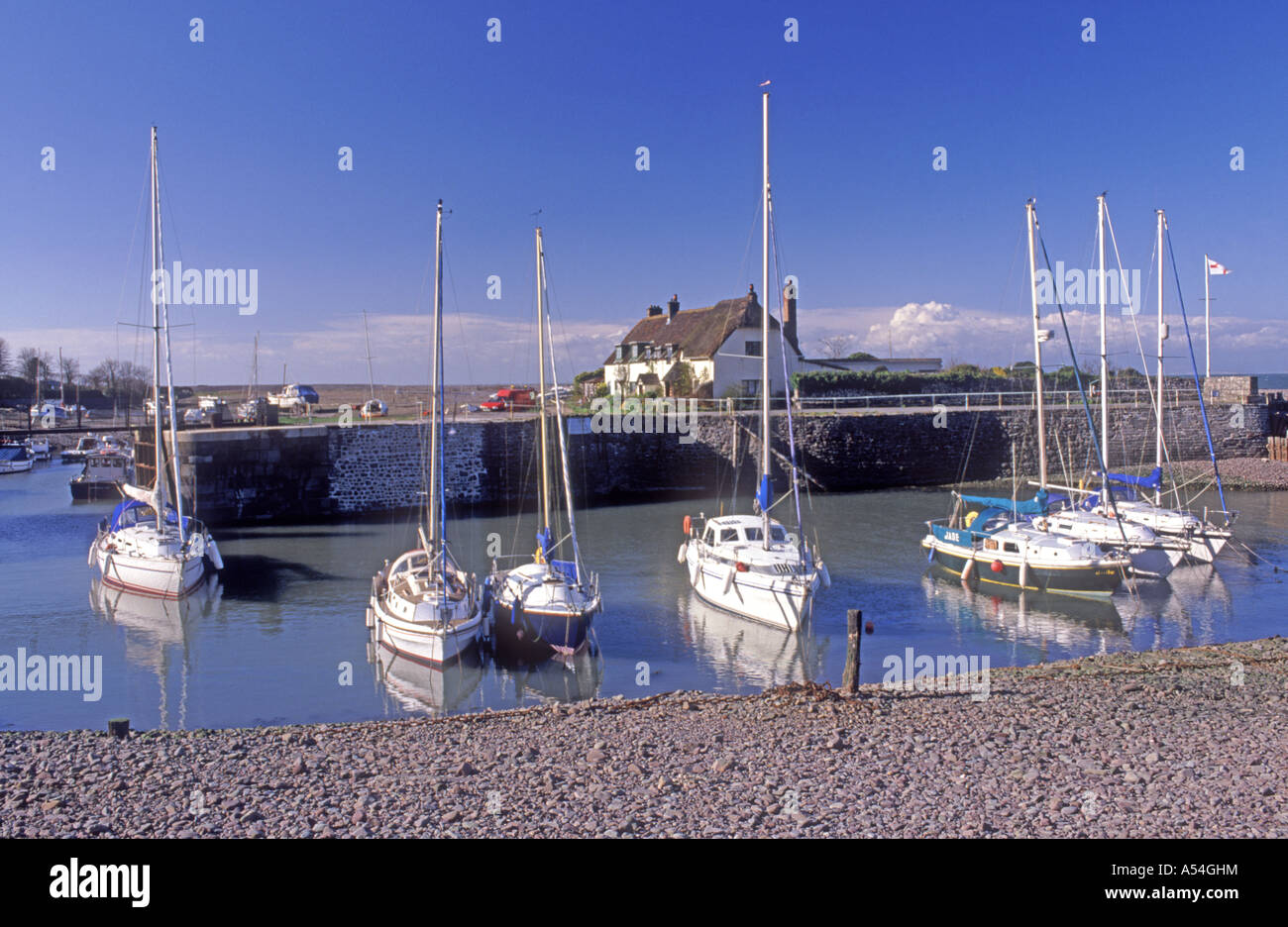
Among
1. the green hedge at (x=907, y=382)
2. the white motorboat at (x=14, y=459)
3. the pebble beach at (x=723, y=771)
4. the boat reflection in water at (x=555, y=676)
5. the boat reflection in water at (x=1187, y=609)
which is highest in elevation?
the green hedge at (x=907, y=382)

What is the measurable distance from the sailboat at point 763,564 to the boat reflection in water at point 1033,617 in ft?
12.2

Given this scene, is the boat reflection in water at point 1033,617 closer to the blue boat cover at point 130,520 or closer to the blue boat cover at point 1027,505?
the blue boat cover at point 1027,505

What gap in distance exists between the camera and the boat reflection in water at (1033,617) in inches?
760

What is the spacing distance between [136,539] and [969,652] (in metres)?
20.6

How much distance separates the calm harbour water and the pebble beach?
2762 millimetres

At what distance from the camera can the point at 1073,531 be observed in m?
25.5

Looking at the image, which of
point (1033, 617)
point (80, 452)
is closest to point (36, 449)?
point (80, 452)

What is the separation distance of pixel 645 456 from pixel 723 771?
33.1m

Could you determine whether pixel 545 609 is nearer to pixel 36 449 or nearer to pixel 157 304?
pixel 157 304

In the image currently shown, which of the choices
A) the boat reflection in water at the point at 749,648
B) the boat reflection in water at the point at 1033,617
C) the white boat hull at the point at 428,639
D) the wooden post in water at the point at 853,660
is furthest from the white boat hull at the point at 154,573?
the boat reflection in water at the point at 1033,617

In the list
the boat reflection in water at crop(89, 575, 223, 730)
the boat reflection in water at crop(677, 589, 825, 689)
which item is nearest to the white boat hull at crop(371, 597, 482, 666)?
the boat reflection in water at crop(89, 575, 223, 730)

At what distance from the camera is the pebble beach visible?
9.20m

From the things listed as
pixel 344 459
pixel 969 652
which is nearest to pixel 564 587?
pixel 969 652
